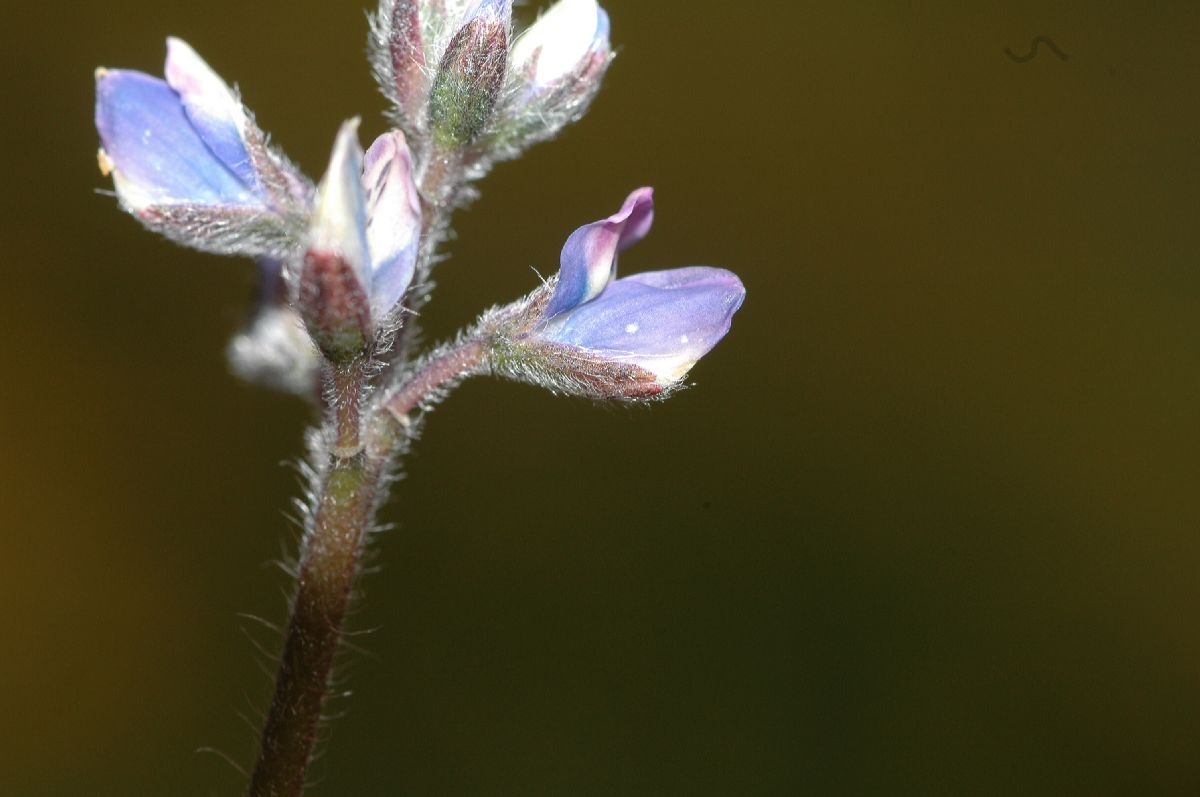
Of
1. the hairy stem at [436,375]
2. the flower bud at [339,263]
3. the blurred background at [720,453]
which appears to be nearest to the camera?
the flower bud at [339,263]

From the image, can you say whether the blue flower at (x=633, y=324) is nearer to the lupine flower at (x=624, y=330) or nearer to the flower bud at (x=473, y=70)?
the lupine flower at (x=624, y=330)

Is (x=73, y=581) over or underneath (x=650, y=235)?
underneath

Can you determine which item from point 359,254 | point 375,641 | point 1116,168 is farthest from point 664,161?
point 359,254

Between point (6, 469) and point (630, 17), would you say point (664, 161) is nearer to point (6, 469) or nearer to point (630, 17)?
point (630, 17)

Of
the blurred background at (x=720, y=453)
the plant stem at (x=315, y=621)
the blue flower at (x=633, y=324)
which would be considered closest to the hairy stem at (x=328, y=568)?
the plant stem at (x=315, y=621)

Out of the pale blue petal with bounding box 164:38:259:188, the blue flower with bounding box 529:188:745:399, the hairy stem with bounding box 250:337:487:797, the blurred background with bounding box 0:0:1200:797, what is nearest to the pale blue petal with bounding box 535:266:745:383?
the blue flower with bounding box 529:188:745:399
